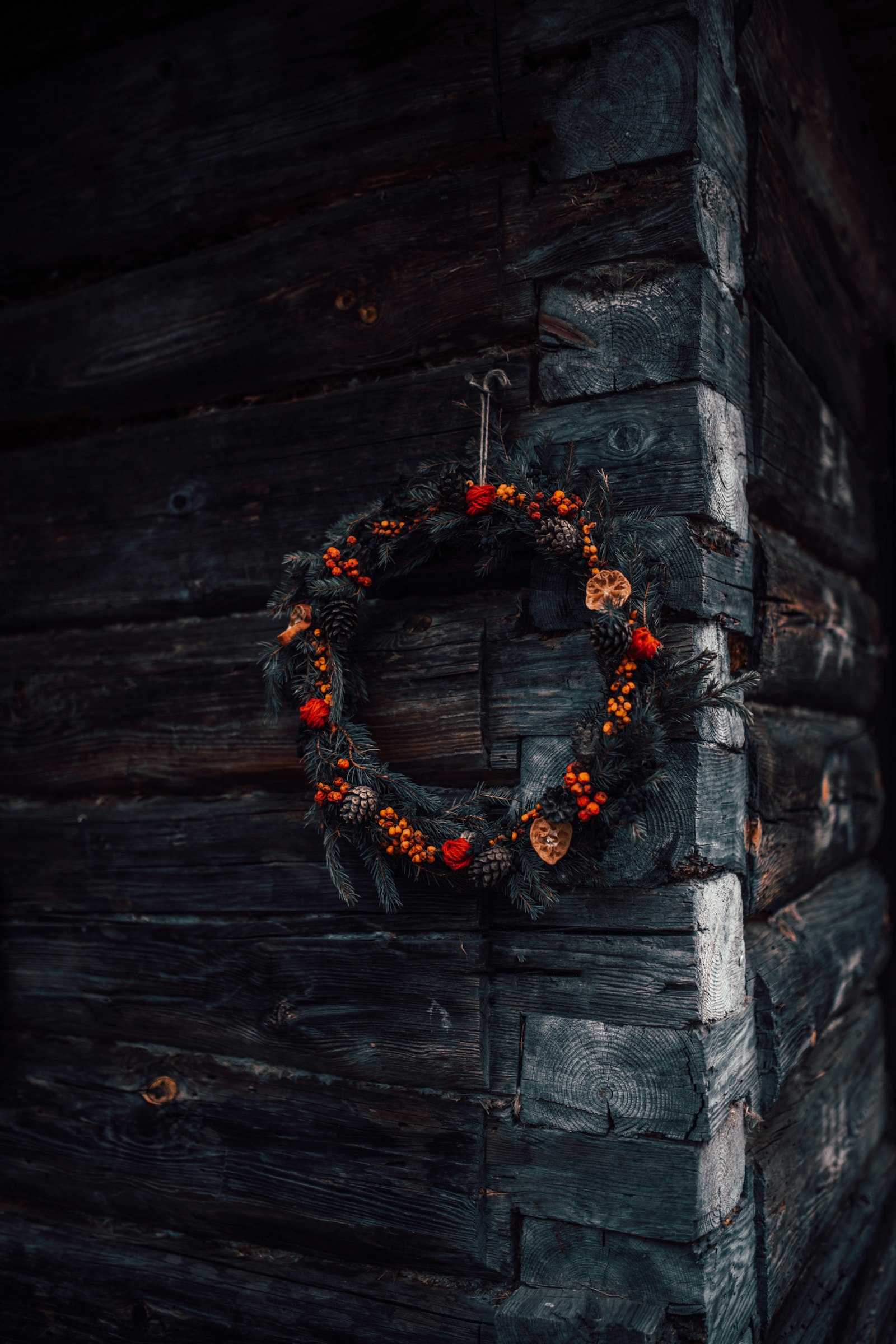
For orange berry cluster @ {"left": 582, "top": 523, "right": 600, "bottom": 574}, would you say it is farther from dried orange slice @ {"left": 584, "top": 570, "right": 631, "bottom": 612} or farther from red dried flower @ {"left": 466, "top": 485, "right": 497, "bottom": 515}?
red dried flower @ {"left": 466, "top": 485, "right": 497, "bottom": 515}

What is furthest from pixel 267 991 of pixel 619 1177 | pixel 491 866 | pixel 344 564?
pixel 344 564

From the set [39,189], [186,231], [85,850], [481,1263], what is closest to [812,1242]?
[481,1263]

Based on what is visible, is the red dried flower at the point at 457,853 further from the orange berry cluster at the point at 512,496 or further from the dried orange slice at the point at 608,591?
the orange berry cluster at the point at 512,496

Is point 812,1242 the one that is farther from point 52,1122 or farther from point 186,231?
point 186,231

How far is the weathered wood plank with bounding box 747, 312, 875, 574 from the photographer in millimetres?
1841

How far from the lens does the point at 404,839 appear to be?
58.0 inches

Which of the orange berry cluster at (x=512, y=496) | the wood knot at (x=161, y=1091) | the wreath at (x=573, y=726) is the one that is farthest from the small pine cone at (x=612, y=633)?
the wood knot at (x=161, y=1091)

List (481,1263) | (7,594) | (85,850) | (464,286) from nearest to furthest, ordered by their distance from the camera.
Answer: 1. (481,1263)
2. (464,286)
3. (85,850)
4. (7,594)

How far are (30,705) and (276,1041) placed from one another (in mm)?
914

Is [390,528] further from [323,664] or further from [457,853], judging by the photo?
[457,853]

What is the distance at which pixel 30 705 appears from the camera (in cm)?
203

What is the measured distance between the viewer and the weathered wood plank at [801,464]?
184 cm

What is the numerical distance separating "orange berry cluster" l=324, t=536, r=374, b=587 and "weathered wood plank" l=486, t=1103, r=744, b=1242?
0.93 m

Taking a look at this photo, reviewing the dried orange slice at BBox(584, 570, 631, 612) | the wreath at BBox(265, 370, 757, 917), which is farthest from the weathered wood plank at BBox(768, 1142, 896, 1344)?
the dried orange slice at BBox(584, 570, 631, 612)
